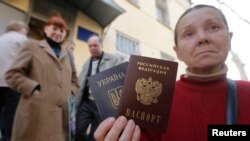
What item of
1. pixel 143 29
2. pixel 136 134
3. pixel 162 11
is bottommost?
pixel 136 134

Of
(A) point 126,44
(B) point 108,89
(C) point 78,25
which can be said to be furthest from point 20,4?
(B) point 108,89

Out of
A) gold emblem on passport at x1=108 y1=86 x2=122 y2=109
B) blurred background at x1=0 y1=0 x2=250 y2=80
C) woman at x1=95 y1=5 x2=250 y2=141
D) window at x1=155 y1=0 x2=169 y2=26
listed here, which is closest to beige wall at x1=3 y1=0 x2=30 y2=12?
blurred background at x1=0 y1=0 x2=250 y2=80

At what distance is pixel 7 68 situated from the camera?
3051 mm

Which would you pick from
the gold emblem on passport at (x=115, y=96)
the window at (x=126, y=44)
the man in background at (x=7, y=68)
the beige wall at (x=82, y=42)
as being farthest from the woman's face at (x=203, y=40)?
the window at (x=126, y=44)

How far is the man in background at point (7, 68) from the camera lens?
2.67m

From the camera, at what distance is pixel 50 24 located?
2803 millimetres

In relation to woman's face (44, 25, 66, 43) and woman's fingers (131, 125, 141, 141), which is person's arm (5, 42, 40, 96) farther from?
woman's fingers (131, 125, 141, 141)

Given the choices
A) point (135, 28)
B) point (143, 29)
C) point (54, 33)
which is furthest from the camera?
point (143, 29)

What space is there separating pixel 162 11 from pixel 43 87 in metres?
8.89

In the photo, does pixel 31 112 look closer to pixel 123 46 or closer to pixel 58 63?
pixel 58 63

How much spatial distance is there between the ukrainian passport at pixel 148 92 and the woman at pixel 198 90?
44 millimetres

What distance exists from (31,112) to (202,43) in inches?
70.2

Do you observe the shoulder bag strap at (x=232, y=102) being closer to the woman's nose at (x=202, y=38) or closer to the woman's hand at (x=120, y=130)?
the woman's nose at (x=202, y=38)

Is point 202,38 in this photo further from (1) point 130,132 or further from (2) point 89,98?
(2) point 89,98
